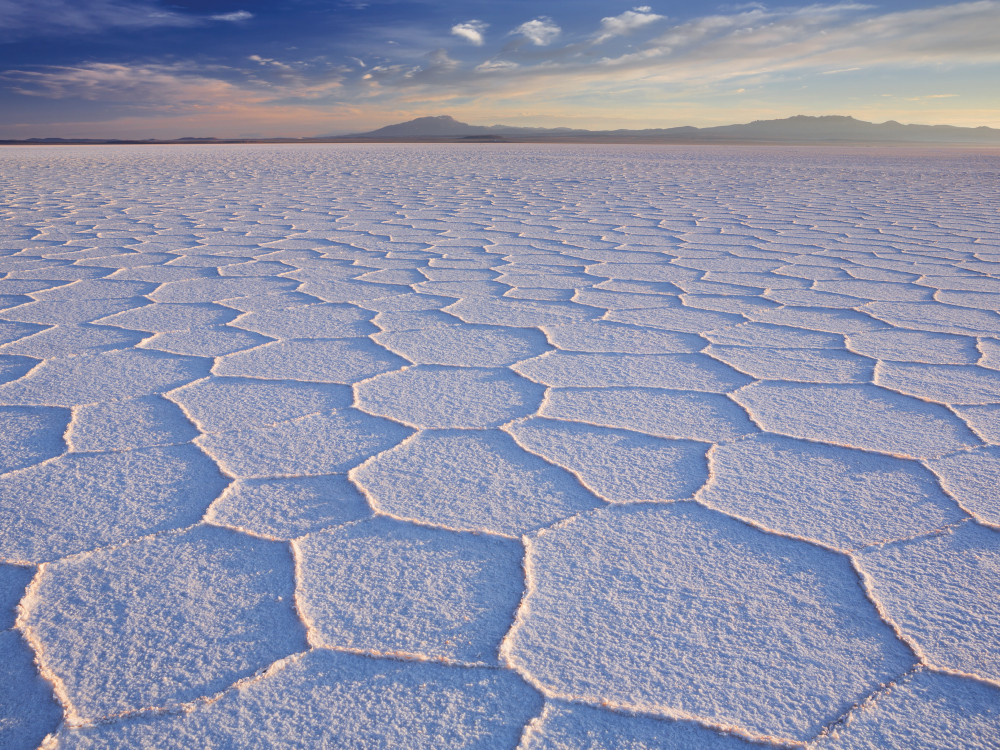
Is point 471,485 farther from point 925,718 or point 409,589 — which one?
point 925,718

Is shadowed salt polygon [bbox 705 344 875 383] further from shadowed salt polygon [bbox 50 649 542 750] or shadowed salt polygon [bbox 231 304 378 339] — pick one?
shadowed salt polygon [bbox 50 649 542 750]

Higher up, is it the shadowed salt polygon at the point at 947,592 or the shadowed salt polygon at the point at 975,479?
the shadowed salt polygon at the point at 947,592

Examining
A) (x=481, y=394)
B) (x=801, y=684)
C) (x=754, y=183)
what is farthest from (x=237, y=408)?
(x=754, y=183)

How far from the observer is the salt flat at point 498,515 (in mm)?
757

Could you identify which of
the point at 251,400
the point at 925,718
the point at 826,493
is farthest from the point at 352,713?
the point at 251,400

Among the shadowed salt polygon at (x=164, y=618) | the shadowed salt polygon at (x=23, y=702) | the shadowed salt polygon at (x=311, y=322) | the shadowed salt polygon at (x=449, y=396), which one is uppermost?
the shadowed salt polygon at (x=23, y=702)

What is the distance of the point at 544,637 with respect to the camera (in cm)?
85

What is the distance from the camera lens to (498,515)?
1106 mm

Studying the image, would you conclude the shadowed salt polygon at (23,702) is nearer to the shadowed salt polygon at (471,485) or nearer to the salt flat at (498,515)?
the salt flat at (498,515)

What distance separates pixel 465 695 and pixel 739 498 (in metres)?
0.58

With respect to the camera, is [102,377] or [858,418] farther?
[102,377]

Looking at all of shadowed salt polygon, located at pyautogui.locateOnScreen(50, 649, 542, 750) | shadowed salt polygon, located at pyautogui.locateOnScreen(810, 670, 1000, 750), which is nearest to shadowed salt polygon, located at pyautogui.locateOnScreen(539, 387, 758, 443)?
shadowed salt polygon, located at pyautogui.locateOnScreen(810, 670, 1000, 750)

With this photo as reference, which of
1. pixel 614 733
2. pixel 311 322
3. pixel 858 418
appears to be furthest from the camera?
pixel 311 322

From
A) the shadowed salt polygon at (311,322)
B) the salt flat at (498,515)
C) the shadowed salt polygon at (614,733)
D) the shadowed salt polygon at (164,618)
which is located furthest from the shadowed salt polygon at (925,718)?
the shadowed salt polygon at (311,322)
